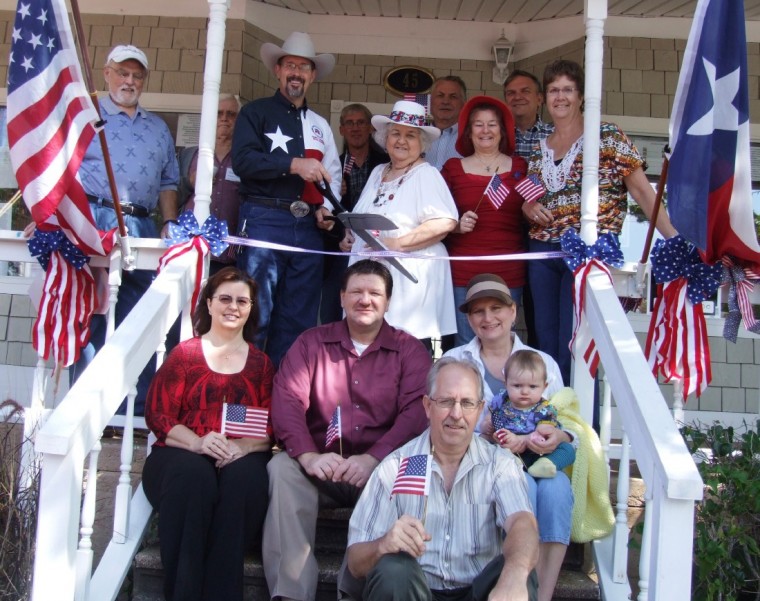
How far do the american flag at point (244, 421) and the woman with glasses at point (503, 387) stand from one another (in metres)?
0.87

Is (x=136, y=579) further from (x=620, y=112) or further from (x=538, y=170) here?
(x=620, y=112)

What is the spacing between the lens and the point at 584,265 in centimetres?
400

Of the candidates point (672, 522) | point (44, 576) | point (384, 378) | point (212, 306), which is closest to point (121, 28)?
point (212, 306)

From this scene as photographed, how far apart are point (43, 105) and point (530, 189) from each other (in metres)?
2.23

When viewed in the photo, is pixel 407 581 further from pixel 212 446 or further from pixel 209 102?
pixel 209 102

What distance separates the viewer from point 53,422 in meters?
2.89

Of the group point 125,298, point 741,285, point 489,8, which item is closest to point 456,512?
point 741,285

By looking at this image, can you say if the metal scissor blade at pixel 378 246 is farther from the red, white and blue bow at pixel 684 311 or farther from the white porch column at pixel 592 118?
the red, white and blue bow at pixel 684 311

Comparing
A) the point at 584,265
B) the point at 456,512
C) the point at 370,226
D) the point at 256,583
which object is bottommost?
the point at 256,583

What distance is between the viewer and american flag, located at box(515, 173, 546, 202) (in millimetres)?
4395

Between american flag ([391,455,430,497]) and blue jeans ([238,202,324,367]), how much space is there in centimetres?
184

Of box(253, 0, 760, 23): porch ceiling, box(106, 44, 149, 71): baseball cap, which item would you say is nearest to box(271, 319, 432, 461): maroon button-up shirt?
box(106, 44, 149, 71): baseball cap

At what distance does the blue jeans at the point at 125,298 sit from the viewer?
4543 mm

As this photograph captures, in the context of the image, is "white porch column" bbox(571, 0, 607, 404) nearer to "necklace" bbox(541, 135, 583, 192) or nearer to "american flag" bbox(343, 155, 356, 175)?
"necklace" bbox(541, 135, 583, 192)
